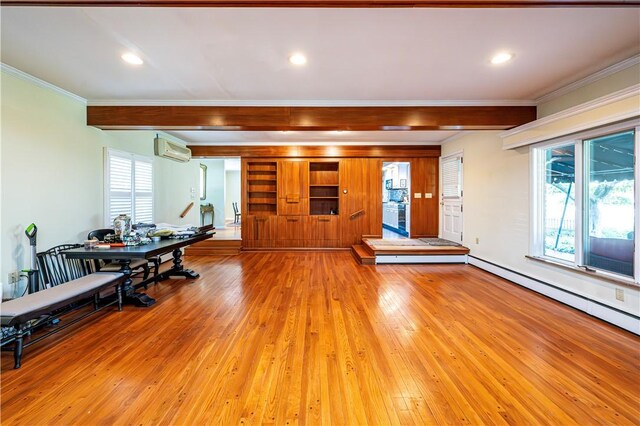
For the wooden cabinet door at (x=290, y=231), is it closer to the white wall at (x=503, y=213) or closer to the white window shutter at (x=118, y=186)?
the white window shutter at (x=118, y=186)

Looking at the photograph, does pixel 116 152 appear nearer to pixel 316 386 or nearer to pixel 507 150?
pixel 316 386

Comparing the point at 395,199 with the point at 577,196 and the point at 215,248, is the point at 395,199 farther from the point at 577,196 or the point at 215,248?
the point at 577,196

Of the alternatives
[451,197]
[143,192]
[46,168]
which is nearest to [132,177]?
[143,192]

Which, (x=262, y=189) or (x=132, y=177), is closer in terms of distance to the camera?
(x=132, y=177)

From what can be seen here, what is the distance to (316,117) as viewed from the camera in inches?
157

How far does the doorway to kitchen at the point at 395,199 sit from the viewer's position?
29.9 feet

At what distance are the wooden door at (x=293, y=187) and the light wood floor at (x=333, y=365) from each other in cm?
357

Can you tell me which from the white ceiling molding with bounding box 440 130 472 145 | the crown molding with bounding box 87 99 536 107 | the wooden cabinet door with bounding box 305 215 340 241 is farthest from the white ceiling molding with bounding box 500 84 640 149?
the wooden cabinet door with bounding box 305 215 340 241

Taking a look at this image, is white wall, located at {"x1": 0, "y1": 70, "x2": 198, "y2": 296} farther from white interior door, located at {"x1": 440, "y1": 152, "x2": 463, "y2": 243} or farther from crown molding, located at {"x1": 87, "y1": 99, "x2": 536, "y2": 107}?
white interior door, located at {"x1": 440, "y1": 152, "x2": 463, "y2": 243}

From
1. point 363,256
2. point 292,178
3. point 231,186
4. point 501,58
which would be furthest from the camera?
point 231,186

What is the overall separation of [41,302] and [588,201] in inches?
222

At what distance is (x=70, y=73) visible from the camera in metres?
3.04

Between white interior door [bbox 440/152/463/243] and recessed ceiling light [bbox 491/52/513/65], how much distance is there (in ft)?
11.0

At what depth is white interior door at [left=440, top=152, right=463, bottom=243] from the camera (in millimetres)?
6020
